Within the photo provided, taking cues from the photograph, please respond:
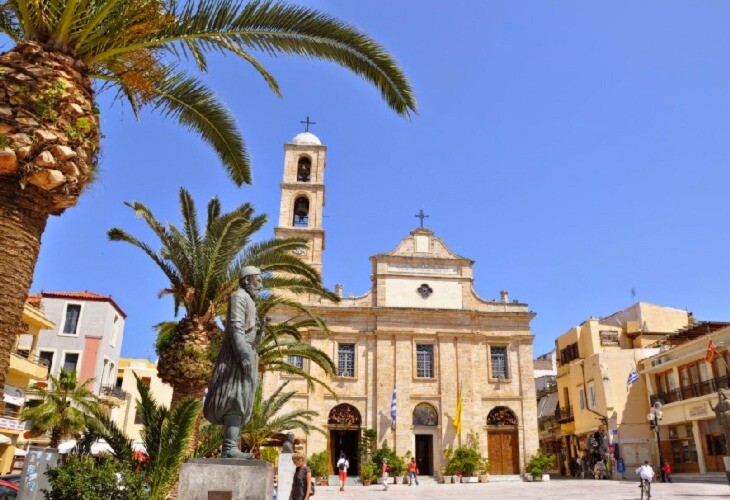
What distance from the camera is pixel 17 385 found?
23766 mm

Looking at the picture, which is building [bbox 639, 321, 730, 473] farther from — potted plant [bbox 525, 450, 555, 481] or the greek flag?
potted plant [bbox 525, 450, 555, 481]

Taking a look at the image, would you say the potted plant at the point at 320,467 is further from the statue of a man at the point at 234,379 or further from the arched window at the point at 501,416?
the statue of a man at the point at 234,379


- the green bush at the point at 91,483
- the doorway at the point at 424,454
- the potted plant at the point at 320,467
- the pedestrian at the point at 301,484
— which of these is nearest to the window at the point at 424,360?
the doorway at the point at 424,454

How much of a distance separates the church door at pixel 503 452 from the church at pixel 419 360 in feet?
0.16

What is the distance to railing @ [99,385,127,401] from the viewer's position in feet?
101

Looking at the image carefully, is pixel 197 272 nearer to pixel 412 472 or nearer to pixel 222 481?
pixel 222 481

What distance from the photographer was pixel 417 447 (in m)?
30.3

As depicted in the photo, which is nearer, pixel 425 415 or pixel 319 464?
pixel 319 464

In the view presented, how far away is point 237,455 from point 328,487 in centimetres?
2121

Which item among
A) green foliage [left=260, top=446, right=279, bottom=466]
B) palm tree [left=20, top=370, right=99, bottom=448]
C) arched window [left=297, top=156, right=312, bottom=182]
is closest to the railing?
palm tree [left=20, top=370, right=99, bottom=448]

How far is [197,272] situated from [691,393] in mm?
23890

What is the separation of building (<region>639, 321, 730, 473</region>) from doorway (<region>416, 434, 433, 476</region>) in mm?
10862

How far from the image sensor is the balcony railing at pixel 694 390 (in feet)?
Answer: 81.4

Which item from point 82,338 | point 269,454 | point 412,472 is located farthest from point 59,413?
point 412,472
